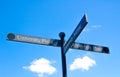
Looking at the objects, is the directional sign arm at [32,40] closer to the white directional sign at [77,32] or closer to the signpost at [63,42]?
the signpost at [63,42]

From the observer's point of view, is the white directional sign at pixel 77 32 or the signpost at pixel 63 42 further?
the signpost at pixel 63 42

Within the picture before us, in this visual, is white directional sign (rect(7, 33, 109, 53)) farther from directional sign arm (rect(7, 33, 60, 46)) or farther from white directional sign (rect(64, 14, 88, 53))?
white directional sign (rect(64, 14, 88, 53))

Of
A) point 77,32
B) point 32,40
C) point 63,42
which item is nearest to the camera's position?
point 77,32

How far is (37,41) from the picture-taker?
22.8 ft

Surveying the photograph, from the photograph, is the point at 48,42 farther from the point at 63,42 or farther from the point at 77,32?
the point at 77,32

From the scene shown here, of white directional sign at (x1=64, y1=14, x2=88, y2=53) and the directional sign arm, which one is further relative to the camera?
the directional sign arm

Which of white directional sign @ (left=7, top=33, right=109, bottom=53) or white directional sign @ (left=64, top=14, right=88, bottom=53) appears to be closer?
white directional sign @ (left=64, top=14, right=88, bottom=53)

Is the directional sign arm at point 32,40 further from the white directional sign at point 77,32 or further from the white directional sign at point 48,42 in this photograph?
the white directional sign at point 77,32

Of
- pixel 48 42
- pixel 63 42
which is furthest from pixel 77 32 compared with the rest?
pixel 48 42

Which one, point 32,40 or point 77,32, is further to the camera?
point 32,40

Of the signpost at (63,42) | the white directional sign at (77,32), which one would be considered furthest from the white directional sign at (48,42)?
the white directional sign at (77,32)

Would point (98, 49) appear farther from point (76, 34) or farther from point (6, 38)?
point (6, 38)

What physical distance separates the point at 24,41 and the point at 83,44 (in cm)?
176

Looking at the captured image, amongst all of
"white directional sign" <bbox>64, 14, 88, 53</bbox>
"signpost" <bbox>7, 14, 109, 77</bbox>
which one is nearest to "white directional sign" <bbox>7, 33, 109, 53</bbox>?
"signpost" <bbox>7, 14, 109, 77</bbox>
